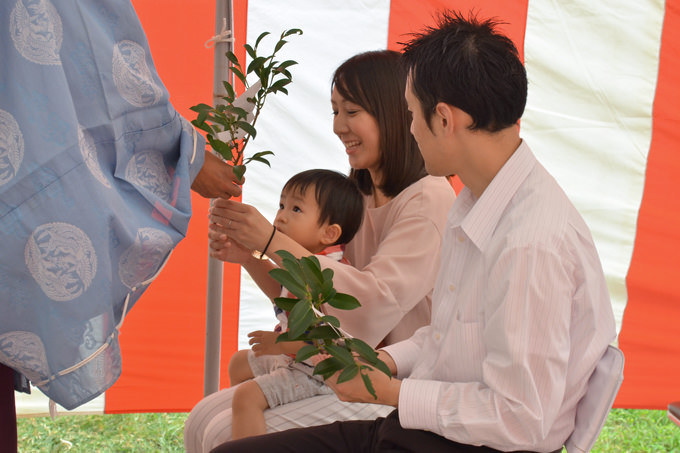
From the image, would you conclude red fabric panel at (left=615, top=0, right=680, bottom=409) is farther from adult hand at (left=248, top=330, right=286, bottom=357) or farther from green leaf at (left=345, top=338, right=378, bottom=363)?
green leaf at (left=345, top=338, right=378, bottom=363)

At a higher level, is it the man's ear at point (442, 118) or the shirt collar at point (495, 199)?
the man's ear at point (442, 118)

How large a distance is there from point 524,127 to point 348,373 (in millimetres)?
1976

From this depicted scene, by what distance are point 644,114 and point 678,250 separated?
0.59 meters

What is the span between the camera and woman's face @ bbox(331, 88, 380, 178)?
1733 mm

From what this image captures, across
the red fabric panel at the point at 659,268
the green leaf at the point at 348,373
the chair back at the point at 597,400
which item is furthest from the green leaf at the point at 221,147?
the red fabric panel at the point at 659,268

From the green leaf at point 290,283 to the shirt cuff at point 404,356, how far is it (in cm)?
40

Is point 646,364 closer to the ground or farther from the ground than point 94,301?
closer to the ground

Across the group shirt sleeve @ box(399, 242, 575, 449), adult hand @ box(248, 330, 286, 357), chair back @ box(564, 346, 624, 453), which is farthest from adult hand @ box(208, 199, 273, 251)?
chair back @ box(564, 346, 624, 453)

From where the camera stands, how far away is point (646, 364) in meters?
2.93

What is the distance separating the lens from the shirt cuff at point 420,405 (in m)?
1.10

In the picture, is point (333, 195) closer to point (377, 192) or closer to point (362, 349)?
point (377, 192)

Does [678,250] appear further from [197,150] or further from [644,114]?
[197,150]

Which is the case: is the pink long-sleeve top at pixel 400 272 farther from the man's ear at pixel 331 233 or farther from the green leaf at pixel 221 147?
the green leaf at pixel 221 147

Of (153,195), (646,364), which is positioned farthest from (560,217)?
(646,364)
